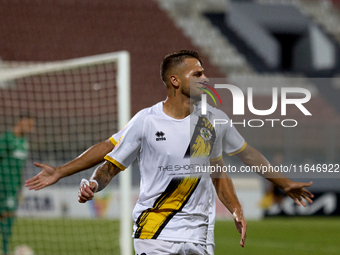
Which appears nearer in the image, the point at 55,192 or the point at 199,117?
the point at 199,117

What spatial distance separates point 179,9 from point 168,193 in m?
20.6

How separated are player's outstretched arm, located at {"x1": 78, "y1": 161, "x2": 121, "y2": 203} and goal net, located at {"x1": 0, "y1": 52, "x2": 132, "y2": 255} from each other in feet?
8.80

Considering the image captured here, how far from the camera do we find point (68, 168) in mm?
3375

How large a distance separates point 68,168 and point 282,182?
136cm

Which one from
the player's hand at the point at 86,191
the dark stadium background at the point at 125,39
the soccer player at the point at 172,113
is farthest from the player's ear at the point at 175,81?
the dark stadium background at the point at 125,39

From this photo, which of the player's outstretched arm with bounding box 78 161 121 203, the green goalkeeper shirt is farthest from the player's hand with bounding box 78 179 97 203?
the green goalkeeper shirt

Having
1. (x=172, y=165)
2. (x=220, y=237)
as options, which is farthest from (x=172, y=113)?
(x=220, y=237)

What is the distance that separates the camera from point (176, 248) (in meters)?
3.25

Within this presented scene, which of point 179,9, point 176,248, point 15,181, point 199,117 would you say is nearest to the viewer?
point 176,248

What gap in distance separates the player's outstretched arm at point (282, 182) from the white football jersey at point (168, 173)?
0.35 meters

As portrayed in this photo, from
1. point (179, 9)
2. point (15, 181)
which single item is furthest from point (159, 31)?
point (15, 181)

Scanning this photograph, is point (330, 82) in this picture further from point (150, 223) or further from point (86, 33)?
point (150, 223)

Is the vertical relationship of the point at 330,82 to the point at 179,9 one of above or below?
below

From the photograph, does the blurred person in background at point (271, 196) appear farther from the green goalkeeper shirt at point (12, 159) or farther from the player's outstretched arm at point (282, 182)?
the player's outstretched arm at point (282, 182)
